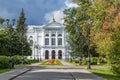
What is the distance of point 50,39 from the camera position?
188250 mm

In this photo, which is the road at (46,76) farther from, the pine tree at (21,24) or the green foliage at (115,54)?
the pine tree at (21,24)

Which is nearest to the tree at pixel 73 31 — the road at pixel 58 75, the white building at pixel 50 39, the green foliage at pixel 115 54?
the road at pixel 58 75

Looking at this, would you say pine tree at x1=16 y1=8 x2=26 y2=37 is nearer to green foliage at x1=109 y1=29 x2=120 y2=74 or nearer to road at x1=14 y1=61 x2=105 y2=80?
road at x1=14 y1=61 x2=105 y2=80

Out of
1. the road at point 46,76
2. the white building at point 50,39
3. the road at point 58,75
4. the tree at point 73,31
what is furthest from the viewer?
the white building at point 50,39

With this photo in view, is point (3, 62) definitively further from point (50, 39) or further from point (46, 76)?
point (50, 39)

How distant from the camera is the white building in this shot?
18625 centimetres

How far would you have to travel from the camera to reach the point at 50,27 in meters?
187

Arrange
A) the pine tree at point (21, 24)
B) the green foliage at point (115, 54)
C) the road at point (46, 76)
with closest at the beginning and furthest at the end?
the road at point (46, 76) → the green foliage at point (115, 54) → the pine tree at point (21, 24)

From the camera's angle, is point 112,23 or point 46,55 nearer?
point 112,23

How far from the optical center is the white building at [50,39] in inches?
7333

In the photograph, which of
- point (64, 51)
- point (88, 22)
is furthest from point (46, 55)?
point (88, 22)

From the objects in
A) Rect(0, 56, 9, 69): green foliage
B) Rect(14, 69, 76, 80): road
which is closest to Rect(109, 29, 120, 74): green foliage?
Rect(14, 69, 76, 80): road

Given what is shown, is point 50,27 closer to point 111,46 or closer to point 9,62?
point 9,62

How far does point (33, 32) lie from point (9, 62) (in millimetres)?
136321
